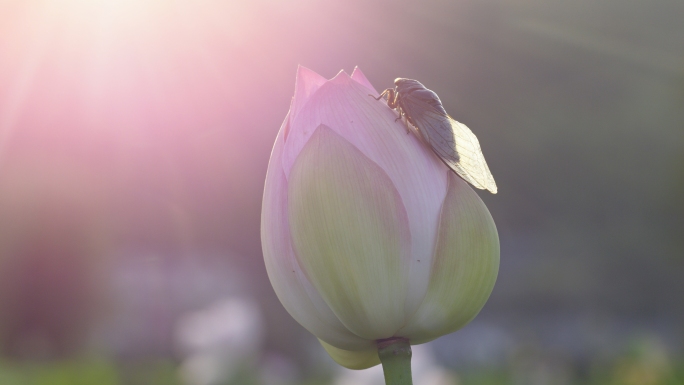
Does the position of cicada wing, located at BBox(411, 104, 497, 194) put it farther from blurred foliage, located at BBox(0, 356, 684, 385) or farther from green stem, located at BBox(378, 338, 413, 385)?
blurred foliage, located at BBox(0, 356, 684, 385)

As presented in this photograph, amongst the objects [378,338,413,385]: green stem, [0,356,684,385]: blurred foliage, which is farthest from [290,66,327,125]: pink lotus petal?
[0,356,684,385]: blurred foliage

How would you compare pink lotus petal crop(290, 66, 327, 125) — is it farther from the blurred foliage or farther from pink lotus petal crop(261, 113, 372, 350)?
the blurred foliage

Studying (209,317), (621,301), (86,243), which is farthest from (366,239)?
(621,301)

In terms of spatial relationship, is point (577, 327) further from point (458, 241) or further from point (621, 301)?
point (458, 241)

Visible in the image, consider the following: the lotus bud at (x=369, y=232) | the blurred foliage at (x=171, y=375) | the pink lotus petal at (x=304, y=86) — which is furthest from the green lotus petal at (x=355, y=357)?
the blurred foliage at (x=171, y=375)

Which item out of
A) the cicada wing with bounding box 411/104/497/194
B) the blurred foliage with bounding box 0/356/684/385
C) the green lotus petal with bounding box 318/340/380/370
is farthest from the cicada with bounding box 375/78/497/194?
the blurred foliage with bounding box 0/356/684/385

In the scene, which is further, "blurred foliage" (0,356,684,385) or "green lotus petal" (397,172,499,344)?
"blurred foliage" (0,356,684,385)

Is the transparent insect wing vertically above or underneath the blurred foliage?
above

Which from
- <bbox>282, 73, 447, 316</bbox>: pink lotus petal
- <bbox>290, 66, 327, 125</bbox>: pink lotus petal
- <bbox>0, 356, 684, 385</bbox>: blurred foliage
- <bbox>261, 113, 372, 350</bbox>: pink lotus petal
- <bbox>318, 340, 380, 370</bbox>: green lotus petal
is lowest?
<bbox>0, 356, 684, 385</bbox>: blurred foliage

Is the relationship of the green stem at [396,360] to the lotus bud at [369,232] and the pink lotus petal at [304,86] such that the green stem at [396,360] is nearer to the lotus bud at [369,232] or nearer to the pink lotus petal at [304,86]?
the lotus bud at [369,232]
